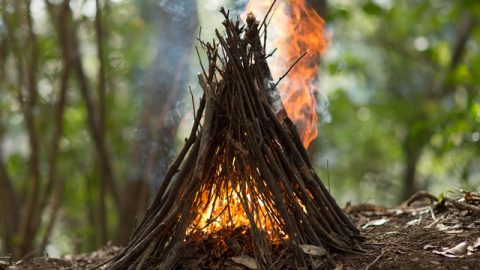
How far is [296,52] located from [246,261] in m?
2.07

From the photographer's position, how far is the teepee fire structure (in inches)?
126

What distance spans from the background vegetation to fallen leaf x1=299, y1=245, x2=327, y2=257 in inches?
47.3

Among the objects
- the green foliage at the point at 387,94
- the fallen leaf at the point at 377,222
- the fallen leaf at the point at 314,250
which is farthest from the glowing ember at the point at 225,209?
the green foliage at the point at 387,94

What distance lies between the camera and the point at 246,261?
10.2ft

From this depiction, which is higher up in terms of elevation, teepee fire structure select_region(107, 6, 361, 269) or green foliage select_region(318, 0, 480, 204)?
green foliage select_region(318, 0, 480, 204)

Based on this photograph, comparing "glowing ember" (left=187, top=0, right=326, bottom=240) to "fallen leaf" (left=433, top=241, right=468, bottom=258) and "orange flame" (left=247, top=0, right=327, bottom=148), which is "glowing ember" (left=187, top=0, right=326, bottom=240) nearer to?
"orange flame" (left=247, top=0, right=327, bottom=148)

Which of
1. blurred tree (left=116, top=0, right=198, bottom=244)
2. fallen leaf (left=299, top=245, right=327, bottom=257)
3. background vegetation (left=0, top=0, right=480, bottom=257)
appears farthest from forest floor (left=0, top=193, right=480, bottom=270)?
blurred tree (left=116, top=0, right=198, bottom=244)

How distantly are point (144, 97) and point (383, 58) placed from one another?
897 centimetres

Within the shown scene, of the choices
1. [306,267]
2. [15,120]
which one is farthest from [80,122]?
[306,267]

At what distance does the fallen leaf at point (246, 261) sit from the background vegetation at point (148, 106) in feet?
2.81

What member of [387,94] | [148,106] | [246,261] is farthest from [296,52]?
[387,94]

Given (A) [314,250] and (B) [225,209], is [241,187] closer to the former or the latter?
(B) [225,209]

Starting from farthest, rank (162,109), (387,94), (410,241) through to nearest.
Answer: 1. (387,94)
2. (162,109)
3. (410,241)

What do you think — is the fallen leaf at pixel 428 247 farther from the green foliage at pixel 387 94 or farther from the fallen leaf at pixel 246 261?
the green foliage at pixel 387 94
